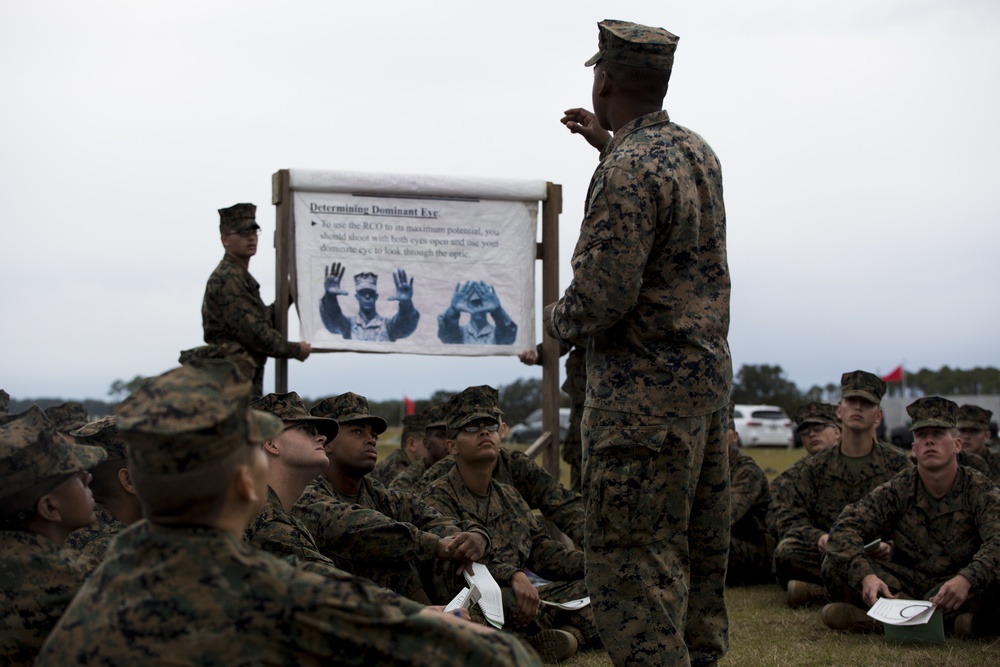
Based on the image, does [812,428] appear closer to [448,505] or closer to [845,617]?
[845,617]

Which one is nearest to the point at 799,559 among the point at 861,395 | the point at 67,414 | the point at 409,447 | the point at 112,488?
the point at 861,395

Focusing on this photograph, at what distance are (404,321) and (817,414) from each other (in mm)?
3901

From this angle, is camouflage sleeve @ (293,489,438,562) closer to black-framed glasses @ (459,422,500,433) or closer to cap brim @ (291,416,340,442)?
cap brim @ (291,416,340,442)

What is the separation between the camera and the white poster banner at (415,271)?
321 inches

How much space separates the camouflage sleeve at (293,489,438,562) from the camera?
5535 mm

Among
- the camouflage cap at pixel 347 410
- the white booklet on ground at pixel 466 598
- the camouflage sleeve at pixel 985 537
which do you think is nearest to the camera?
the white booklet on ground at pixel 466 598

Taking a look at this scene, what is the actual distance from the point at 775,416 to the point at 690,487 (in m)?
36.5

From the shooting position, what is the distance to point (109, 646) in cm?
232

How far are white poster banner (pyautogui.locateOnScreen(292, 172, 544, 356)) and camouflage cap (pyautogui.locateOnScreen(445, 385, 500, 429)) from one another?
136 cm

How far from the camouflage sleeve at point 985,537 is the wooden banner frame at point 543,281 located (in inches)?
121

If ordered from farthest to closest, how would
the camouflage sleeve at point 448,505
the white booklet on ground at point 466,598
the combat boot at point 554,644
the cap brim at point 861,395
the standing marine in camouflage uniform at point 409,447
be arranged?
the standing marine in camouflage uniform at point 409,447, the cap brim at point 861,395, the camouflage sleeve at point 448,505, the combat boot at point 554,644, the white booklet on ground at point 466,598

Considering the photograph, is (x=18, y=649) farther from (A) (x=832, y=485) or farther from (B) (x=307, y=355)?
(A) (x=832, y=485)

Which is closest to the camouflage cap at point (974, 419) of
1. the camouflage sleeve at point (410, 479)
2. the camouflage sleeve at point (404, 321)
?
the camouflage sleeve at point (410, 479)

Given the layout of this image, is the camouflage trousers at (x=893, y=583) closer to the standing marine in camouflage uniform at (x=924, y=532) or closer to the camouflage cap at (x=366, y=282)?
the standing marine in camouflage uniform at (x=924, y=532)
